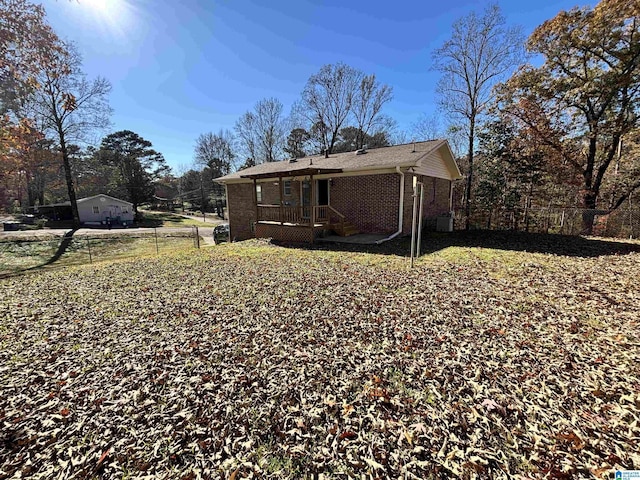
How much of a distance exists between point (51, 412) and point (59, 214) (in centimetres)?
3852

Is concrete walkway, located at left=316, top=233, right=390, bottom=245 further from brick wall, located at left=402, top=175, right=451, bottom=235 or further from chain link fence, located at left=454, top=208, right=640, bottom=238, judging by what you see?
chain link fence, located at left=454, top=208, right=640, bottom=238

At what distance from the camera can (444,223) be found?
1411 cm

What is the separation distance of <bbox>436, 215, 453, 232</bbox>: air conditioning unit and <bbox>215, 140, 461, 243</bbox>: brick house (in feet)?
1.71

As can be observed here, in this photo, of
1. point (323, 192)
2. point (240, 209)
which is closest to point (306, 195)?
point (323, 192)

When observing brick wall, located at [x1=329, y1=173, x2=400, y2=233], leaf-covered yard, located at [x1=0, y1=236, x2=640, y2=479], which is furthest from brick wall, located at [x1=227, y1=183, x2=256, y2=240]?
leaf-covered yard, located at [x1=0, y1=236, x2=640, y2=479]

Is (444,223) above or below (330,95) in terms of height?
below

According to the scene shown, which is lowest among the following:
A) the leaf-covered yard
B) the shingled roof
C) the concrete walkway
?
the leaf-covered yard

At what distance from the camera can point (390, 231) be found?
1192cm

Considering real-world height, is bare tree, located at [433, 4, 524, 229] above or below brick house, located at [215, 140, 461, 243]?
above

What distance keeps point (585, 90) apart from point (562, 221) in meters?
6.12

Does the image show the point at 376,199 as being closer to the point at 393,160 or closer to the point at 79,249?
the point at 393,160

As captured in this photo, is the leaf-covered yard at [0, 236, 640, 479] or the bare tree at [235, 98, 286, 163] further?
the bare tree at [235, 98, 286, 163]

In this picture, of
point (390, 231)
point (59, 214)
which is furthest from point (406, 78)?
point (59, 214)

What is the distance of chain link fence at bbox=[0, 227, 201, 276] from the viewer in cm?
1250
